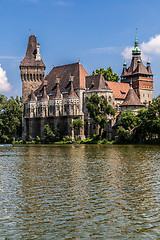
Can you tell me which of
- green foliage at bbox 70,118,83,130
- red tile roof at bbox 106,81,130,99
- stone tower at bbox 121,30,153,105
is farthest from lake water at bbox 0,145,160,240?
stone tower at bbox 121,30,153,105

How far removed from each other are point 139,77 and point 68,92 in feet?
95.9

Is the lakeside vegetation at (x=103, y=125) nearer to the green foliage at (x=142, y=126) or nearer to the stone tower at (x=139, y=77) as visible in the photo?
the green foliage at (x=142, y=126)

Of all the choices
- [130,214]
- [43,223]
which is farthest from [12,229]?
[130,214]

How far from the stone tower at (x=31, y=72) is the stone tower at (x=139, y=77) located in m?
28.6

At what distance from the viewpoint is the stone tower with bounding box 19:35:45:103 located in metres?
120

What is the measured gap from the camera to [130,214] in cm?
1633

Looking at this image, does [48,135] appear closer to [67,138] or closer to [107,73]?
[67,138]

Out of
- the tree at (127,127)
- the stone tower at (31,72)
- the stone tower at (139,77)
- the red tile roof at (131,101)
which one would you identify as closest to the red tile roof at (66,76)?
the stone tower at (31,72)

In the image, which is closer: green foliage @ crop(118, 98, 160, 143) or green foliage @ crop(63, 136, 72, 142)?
green foliage @ crop(118, 98, 160, 143)

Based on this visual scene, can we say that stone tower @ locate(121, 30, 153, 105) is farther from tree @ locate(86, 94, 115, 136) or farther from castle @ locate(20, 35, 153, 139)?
tree @ locate(86, 94, 115, 136)

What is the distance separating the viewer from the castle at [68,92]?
10350 centimetres

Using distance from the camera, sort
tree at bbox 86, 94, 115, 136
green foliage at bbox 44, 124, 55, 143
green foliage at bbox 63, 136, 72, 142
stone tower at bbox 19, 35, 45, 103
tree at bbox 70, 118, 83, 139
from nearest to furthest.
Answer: tree at bbox 86, 94, 115, 136 → green foliage at bbox 63, 136, 72, 142 → tree at bbox 70, 118, 83, 139 → green foliage at bbox 44, 124, 55, 143 → stone tower at bbox 19, 35, 45, 103

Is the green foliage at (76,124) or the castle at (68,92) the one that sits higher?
the castle at (68,92)

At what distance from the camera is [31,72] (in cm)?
12038
